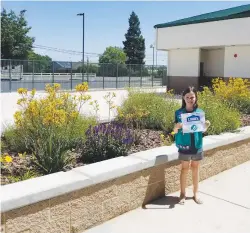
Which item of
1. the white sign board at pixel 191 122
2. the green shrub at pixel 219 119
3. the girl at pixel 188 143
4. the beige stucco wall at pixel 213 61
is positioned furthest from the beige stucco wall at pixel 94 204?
the beige stucco wall at pixel 213 61

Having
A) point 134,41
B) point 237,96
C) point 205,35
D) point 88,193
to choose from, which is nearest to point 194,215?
point 88,193

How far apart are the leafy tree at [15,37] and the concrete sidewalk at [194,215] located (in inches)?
1830

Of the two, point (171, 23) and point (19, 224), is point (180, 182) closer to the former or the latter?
point (19, 224)

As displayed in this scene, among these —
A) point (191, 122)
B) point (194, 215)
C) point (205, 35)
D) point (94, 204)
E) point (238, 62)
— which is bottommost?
point (194, 215)

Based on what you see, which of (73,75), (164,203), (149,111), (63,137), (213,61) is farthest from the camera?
(73,75)

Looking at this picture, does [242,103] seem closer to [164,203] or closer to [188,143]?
[188,143]

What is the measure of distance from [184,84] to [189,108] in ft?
66.0

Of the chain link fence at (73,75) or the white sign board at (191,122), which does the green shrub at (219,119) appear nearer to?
the white sign board at (191,122)

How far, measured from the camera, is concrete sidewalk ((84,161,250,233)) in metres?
3.88

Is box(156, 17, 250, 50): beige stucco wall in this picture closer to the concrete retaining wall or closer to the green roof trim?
the green roof trim

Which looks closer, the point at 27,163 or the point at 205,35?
the point at 27,163

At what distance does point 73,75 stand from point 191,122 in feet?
74.6

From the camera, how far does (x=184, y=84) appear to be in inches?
960

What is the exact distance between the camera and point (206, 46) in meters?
22.0
